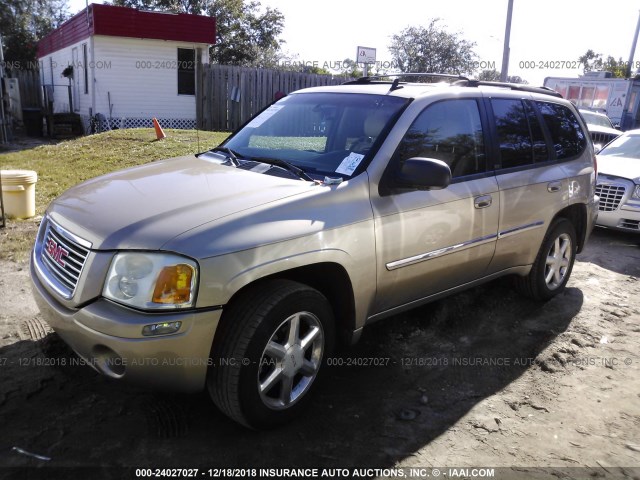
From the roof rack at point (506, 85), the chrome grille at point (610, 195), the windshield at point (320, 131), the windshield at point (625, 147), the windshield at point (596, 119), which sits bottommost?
the chrome grille at point (610, 195)

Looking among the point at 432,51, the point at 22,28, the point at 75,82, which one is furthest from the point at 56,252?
the point at 22,28

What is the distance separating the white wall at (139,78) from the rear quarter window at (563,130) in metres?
15.5

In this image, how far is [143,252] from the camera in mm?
2465

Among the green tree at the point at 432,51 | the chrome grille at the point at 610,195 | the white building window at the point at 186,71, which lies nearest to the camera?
the chrome grille at the point at 610,195

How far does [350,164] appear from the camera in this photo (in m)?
3.21

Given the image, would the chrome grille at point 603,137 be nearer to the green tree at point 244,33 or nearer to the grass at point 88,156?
the grass at point 88,156

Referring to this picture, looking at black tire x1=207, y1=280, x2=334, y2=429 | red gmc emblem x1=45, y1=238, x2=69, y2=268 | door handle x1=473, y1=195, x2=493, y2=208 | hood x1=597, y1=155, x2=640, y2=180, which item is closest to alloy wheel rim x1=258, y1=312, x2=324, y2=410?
black tire x1=207, y1=280, x2=334, y2=429

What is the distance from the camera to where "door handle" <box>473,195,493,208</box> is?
12.2ft

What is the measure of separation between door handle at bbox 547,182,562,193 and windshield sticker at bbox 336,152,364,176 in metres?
2.01

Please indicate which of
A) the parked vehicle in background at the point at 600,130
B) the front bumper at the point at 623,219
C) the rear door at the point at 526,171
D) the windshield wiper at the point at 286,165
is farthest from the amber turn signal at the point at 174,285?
the parked vehicle in background at the point at 600,130

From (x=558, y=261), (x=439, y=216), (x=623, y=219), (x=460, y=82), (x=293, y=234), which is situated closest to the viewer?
(x=293, y=234)

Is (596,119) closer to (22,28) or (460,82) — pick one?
(460,82)

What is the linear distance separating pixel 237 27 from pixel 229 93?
1681 centimetres

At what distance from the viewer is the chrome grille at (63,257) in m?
2.66
